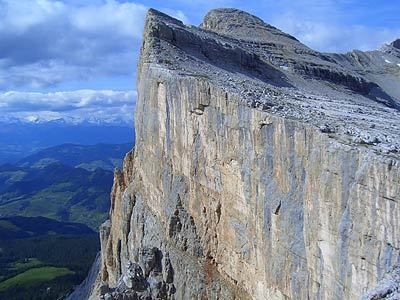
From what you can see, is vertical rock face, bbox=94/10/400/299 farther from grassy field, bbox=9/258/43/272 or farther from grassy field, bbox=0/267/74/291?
grassy field, bbox=9/258/43/272

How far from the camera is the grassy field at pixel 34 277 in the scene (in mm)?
148375

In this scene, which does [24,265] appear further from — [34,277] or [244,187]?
[244,187]

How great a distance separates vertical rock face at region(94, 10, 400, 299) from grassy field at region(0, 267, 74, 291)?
294 feet

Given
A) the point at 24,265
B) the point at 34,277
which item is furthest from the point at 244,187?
the point at 24,265

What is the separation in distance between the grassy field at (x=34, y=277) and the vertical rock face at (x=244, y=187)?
294 ft

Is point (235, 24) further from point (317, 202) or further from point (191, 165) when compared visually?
point (317, 202)

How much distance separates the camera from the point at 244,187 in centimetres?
3316

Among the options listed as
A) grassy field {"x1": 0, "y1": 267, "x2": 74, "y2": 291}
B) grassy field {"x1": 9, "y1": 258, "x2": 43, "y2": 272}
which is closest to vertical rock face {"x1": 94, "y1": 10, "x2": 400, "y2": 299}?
grassy field {"x1": 0, "y1": 267, "x2": 74, "y2": 291}

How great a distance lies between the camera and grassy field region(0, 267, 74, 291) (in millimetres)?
148375

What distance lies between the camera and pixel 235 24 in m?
98.8

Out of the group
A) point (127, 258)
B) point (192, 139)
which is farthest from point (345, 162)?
point (127, 258)

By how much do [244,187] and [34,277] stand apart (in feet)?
439

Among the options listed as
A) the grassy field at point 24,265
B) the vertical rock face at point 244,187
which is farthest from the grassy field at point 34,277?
the vertical rock face at point 244,187

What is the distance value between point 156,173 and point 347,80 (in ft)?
133
